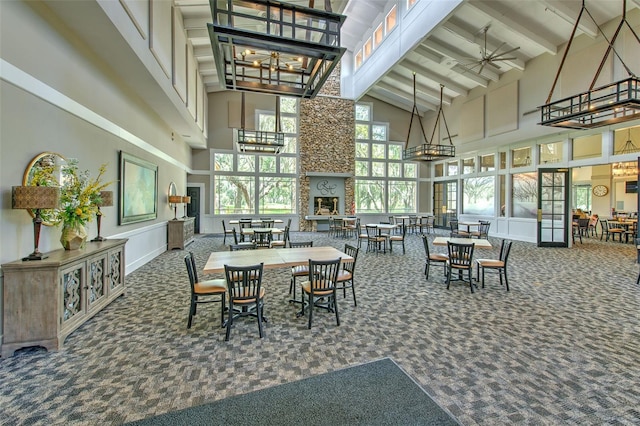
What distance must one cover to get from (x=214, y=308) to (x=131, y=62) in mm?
4026

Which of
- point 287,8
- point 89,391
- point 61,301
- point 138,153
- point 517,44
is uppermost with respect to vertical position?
point 517,44

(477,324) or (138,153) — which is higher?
(138,153)

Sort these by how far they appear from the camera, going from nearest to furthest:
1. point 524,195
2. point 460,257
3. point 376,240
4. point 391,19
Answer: point 460,257
point 376,240
point 391,19
point 524,195

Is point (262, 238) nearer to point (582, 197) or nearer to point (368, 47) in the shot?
point (368, 47)

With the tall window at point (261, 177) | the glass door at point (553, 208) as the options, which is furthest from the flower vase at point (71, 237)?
the glass door at point (553, 208)

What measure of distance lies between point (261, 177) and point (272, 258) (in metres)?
9.85

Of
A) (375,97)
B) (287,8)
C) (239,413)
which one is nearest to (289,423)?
(239,413)

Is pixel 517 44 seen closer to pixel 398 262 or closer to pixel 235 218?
pixel 398 262

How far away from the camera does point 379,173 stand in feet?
49.5

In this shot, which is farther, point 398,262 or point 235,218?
point 235,218

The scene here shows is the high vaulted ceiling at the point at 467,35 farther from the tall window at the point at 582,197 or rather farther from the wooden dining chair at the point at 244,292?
the tall window at the point at 582,197

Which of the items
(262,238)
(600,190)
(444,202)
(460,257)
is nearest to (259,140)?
(262,238)

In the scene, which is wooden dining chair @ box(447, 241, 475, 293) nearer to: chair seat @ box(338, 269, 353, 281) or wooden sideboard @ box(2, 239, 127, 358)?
chair seat @ box(338, 269, 353, 281)

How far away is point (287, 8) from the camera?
3.07m
